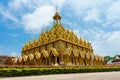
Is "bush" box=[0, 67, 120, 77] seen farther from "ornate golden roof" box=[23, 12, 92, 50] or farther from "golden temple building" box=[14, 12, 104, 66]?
"ornate golden roof" box=[23, 12, 92, 50]

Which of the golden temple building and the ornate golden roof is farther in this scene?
the ornate golden roof

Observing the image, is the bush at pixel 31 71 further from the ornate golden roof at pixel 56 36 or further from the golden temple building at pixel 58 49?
the ornate golden roof at pixel 56 36

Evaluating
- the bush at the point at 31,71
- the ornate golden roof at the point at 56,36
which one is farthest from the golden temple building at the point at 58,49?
the bush at the point at 31,71

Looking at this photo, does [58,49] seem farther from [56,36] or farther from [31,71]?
[31,71]

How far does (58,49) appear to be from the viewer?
33688 mm

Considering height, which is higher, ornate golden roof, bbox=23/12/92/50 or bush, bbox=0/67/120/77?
ornate golden roof, bbox=23/12/92/50

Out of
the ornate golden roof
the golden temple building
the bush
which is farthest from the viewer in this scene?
the ornate golden roof

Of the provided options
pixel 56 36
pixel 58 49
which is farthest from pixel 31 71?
pixel 56 36

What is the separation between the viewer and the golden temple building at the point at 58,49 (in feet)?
108

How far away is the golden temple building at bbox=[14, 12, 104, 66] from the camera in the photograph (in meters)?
33.0

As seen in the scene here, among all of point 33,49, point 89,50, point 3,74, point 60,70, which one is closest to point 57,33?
point 33,49

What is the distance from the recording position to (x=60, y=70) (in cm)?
1991

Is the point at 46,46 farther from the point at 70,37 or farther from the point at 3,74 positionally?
the point at 3,74

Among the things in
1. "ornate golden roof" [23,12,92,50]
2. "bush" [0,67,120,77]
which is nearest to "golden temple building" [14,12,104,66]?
"ornate golden roof" [23,12,92,50]
